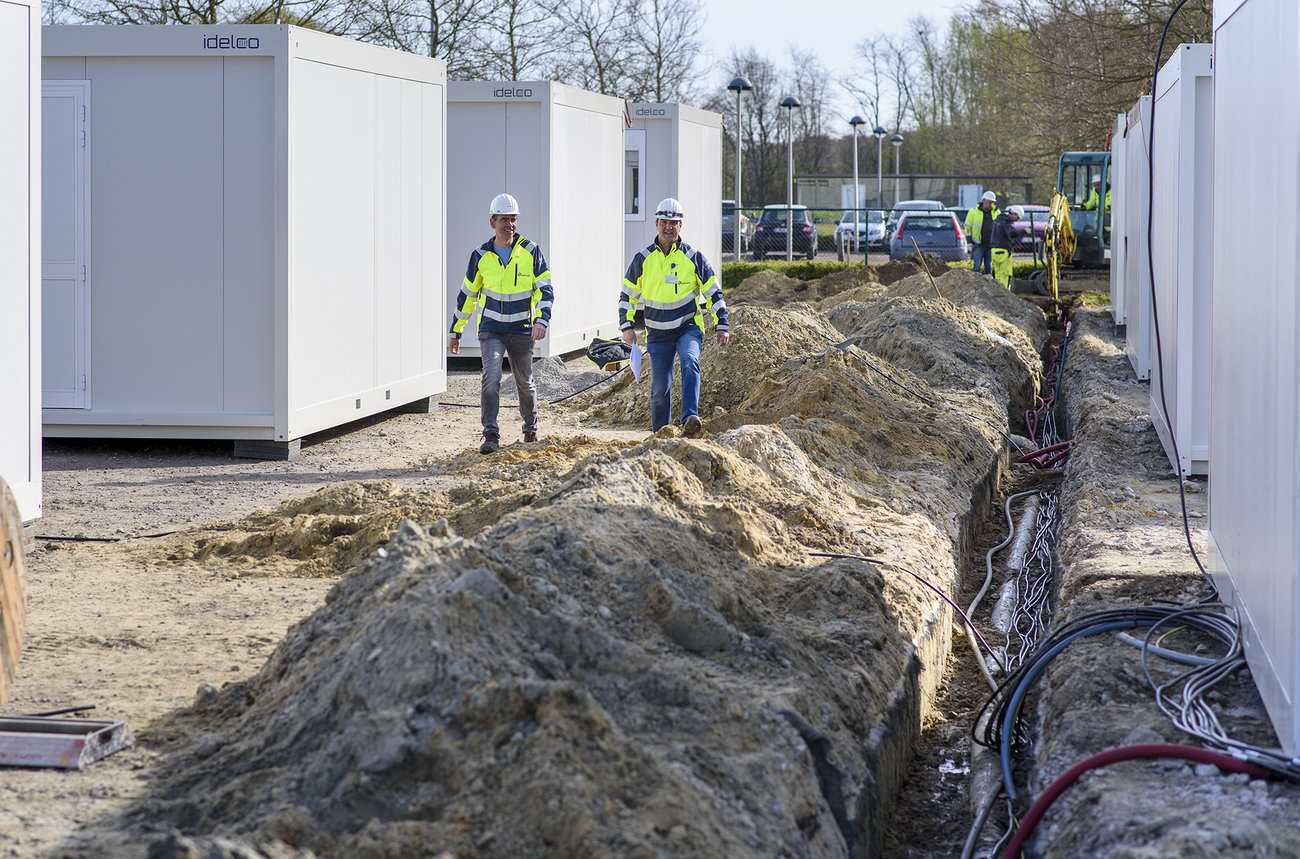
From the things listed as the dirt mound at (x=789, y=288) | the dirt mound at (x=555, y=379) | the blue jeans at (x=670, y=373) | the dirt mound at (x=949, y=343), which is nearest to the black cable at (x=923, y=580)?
the blue jeans at (x=670, y=373)

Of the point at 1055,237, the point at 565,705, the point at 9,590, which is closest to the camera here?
the point at 565,705

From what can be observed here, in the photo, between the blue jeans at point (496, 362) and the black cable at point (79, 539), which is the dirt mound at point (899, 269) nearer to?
the blue jeans at point (496, 362)

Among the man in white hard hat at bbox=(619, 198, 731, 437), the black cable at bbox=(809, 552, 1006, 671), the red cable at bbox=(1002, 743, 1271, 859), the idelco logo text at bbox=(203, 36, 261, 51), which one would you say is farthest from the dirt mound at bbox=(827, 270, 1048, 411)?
the red cable at bbox=(1002, 743, 1271, 859)

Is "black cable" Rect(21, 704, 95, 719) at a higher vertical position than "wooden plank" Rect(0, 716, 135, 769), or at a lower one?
lower

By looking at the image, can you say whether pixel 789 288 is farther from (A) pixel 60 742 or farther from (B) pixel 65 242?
(A) pixel 60 742

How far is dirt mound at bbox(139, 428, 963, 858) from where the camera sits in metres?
3.22

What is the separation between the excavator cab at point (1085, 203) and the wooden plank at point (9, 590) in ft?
84.3

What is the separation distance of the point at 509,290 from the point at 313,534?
319 cm

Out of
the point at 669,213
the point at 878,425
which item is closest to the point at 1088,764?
the point at 878,425

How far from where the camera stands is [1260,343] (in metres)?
4.08

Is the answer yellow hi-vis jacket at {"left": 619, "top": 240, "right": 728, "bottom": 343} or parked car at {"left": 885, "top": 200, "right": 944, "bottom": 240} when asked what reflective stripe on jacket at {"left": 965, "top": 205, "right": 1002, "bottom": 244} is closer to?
parked car at {"left": 885, "top": 200, "right": 944, "bottom": 240}

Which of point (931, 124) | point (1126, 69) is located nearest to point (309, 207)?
point (1126, 69)

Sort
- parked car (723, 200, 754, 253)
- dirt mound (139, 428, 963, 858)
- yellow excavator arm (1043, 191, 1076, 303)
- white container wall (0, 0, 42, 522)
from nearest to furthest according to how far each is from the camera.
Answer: dirt mound (139, 428, 963, 858) → white container wall (0, 0, 42, 522) → yellow excavator arm (1043, 191, 1076, 303) → parked car (723, 200, 754, 253)

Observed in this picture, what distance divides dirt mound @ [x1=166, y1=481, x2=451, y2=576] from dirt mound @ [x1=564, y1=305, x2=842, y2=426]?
4686 millimetres
